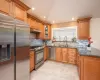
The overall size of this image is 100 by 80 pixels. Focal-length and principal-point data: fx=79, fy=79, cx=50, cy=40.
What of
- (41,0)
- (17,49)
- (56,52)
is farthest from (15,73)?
(56,52)

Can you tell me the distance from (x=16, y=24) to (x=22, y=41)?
43cm

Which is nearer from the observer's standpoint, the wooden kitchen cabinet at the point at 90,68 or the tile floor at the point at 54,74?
the wooden kitchen cabinet at the point at 90,68

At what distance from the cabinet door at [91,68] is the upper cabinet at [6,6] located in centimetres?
236

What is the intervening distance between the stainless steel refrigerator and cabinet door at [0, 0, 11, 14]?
0.22 meters

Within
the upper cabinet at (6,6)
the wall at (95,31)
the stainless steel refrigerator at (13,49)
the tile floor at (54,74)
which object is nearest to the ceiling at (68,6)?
the wall at (95,31)

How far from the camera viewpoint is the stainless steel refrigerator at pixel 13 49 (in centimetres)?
148

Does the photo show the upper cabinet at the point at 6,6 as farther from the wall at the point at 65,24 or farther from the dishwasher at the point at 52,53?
the wall at the point at 65,24

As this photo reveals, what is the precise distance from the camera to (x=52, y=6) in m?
3.32

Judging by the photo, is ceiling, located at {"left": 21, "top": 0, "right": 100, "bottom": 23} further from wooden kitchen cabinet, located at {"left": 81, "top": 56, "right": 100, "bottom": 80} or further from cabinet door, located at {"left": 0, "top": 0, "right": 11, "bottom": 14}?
wooden kitchen cabinet, located at {"left": 81, "top": 56, "right": 100, "bottom": 80}

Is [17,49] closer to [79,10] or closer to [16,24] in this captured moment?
[16,24]

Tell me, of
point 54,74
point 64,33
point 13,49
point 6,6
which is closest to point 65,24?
point 64,33

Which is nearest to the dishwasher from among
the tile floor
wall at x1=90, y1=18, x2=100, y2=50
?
the tile floor

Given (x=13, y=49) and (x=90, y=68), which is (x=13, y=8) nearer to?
(x=13, y=49)

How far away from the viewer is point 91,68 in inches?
86.4
